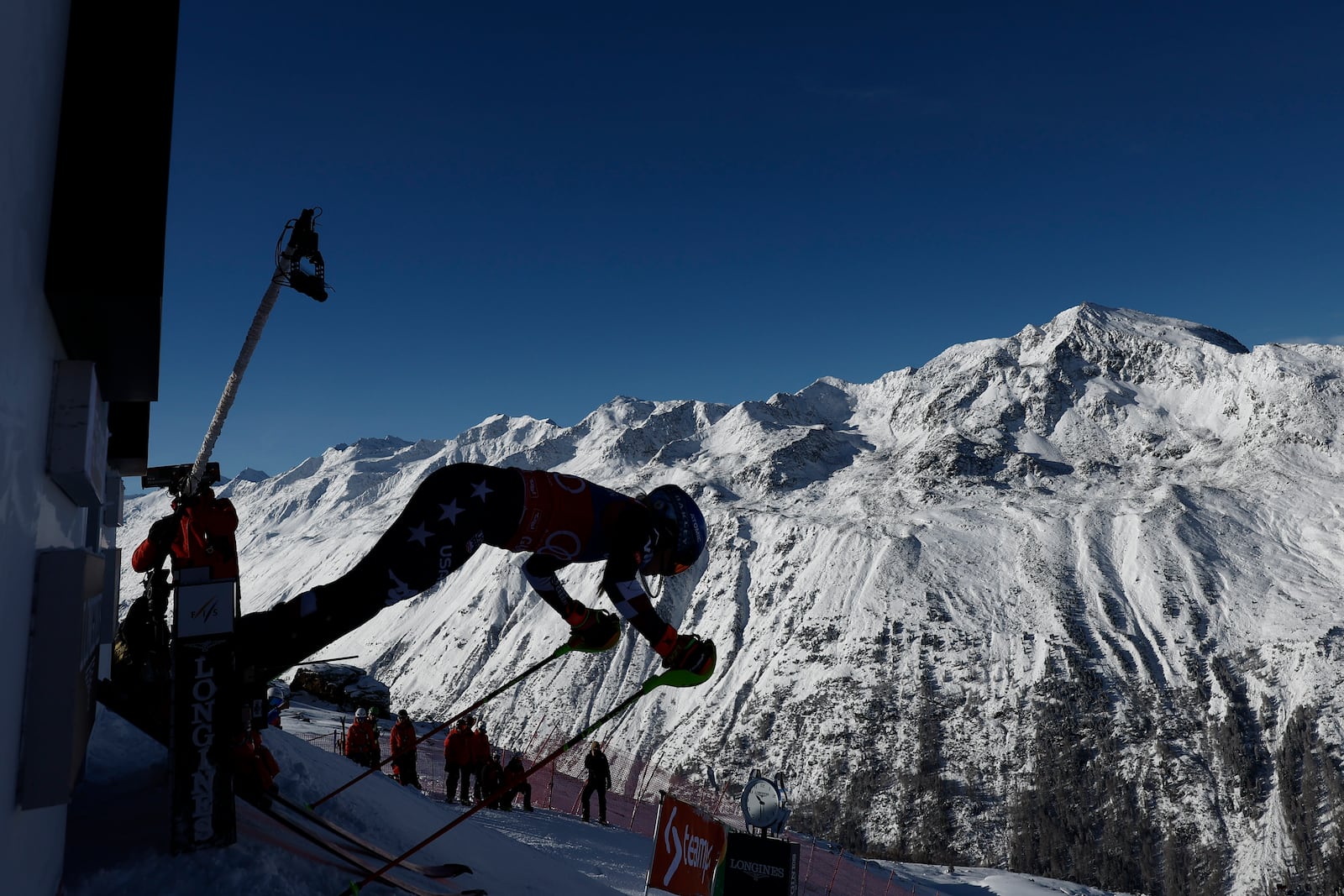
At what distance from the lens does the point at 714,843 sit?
8.99 m

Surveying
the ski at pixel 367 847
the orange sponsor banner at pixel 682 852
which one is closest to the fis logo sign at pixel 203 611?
the ski at pixel 367 847

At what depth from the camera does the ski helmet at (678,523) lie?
6.82 metres

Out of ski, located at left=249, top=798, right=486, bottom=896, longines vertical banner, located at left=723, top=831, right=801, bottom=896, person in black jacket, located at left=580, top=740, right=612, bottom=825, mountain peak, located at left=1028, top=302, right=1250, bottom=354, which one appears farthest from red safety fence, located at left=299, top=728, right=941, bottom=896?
mountain peak, located at left=1028, top=302, right=1250, bottom=354

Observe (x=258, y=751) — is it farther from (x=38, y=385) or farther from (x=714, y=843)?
(x=714, y=843)

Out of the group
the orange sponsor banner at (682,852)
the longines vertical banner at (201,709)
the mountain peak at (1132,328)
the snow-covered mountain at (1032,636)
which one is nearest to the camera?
the longines vertical banner at (201,709)

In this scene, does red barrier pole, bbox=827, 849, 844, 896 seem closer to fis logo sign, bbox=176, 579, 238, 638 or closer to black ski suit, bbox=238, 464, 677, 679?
black ski suit, bbox=238, 464, 677, 679

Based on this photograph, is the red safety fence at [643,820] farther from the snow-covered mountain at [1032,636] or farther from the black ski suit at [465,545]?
the snow-covered mountain at [1032,636]

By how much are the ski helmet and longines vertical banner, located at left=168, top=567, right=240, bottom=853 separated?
3.25m

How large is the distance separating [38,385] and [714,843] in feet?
25.1

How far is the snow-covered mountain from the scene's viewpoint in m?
83.2

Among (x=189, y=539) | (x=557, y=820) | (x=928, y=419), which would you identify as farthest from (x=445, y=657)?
(x=189, y=539)

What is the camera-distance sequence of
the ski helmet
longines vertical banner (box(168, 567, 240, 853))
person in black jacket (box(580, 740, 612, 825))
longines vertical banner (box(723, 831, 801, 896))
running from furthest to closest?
person in black jacket (box(580, 740, 612, 825)) < longines vertical banner (box(723, 831, 801, 896)) < the ski helmet < longines vertical banner (box(168, 567, 240, 853))

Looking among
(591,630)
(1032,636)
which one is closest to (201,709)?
(591,630)

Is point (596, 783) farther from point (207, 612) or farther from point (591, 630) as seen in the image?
point (207, 612)
